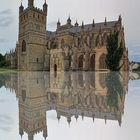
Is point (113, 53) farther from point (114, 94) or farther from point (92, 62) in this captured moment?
point (114, 94)

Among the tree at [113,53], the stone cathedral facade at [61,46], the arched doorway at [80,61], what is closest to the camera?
the tree at [113,53]

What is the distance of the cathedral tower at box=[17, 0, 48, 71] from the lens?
57.8 m

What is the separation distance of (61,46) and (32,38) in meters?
7.86

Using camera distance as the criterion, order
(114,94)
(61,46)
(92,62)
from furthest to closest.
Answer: (61,46) < (92,62) < (114,94)

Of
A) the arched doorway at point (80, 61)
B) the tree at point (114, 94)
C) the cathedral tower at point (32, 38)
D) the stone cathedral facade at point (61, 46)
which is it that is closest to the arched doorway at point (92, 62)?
the stone cathedral facade at point (61, 46)

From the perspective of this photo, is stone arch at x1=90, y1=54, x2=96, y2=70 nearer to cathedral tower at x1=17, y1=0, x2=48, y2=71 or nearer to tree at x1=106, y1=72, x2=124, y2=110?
cathedral tower at x1=17, y1=0, x2=48, y2=71

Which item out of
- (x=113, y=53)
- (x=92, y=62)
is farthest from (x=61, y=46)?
(x=113, y=53)

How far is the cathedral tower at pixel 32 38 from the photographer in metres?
57.8

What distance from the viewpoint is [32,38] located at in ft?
190

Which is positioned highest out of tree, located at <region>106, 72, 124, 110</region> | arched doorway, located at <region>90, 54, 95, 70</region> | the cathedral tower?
the cathedral tower

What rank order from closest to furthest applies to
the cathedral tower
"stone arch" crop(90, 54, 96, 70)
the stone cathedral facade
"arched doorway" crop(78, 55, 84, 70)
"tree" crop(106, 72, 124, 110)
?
"tree" crop(106, 72, 124, 110)
the stone cathedral facade
"stone arch" crop(90, 54, 96, 70)
"arched doorway" crop(78, 55, 84, 70)
the cathedral tower

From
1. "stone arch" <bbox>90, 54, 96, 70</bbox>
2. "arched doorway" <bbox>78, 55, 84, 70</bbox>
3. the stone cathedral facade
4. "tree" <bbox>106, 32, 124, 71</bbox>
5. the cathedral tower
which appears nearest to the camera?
"tree" <bbox>106, 32, 124, 71</bbox>

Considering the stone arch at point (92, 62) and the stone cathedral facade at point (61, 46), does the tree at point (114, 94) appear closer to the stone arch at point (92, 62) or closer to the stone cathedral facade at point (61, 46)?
the stone cathedral facade at point (61, 46)

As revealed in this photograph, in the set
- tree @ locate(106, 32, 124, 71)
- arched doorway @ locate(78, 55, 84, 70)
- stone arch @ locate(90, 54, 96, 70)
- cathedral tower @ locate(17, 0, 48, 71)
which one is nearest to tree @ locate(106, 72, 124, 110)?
tree @ locate(106, 32, 124, 71)
